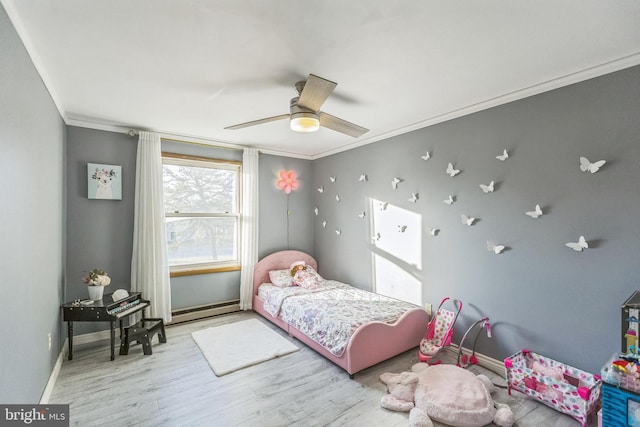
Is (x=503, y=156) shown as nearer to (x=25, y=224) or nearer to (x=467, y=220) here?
(x=467, y=220)

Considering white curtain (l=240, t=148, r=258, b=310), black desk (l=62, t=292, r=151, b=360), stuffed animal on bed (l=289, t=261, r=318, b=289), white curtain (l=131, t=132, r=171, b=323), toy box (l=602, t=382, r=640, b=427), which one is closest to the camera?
toy box (l=602, t=382, r=640, b=427)

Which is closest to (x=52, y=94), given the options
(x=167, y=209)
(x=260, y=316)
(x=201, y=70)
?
(x=201, y=70)

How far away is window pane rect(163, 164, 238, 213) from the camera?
3920mm

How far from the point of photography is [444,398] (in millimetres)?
2139

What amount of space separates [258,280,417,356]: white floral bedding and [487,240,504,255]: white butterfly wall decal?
1.08m

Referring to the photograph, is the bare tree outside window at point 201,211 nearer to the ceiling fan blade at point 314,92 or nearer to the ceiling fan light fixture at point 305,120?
the ceiling fan light fixture at point 305,120

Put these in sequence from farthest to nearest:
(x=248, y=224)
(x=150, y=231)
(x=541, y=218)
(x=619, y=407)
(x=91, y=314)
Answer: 1. (x=248, y=224)
2. (x=150, y=231)
3. (x=91, y=314)
4. (x=541, y=218)
5. (x=619, y=407)

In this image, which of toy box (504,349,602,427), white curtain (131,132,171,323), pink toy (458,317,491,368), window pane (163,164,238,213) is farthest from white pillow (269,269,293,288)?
toy box (504,349,602,427)

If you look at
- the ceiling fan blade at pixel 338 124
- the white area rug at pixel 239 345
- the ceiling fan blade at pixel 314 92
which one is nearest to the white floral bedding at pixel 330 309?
the white area rug at pixel 239 345

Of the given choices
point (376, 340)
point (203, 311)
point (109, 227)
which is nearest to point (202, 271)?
point (203, 311)

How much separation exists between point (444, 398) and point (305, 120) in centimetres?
237

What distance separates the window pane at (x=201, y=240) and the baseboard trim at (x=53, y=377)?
1.33 m

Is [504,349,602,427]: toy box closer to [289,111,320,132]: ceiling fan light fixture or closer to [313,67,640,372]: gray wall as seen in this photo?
[313,67,640,372]: gray wall

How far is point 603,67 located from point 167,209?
4607 mm
